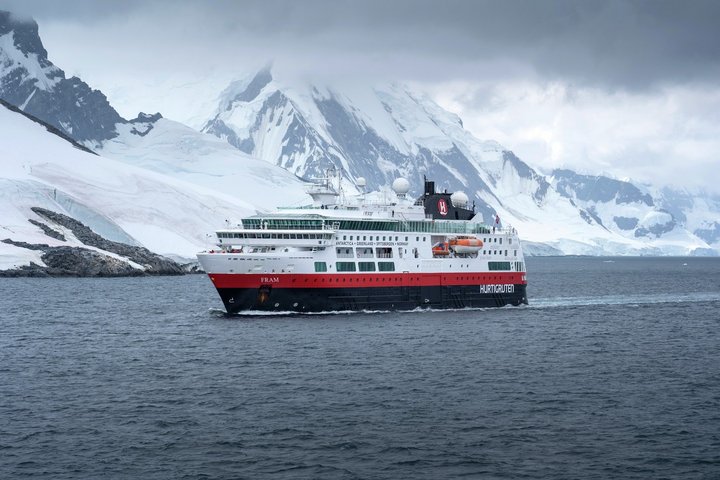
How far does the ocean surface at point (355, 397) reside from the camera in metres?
35.9

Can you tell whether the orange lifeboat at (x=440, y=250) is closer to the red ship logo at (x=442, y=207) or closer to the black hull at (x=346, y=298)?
the black hull at (x=346, y=298)

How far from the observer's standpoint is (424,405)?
147 ft

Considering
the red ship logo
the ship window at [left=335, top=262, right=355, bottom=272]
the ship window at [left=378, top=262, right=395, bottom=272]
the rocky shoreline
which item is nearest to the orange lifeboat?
the red ship logo

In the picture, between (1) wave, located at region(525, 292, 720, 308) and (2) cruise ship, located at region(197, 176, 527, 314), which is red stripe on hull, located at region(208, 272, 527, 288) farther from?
(1) wave, located at region(525, 292, 720, 308)

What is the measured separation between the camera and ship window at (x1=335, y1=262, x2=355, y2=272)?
253 feet

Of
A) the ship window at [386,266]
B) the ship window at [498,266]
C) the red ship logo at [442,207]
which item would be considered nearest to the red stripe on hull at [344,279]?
the ship window at [386,266]

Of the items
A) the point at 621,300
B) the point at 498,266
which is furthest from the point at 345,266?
the point at 621,300

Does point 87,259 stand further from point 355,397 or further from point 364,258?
point 355,397

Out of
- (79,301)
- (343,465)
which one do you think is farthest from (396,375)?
(79,301)

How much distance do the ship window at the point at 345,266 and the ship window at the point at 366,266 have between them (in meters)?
0.69

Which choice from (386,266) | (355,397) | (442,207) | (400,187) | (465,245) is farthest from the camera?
(400,187)

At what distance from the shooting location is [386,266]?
263 feet

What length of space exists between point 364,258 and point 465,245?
11.8m

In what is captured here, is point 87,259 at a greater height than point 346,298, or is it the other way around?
point 87,259
